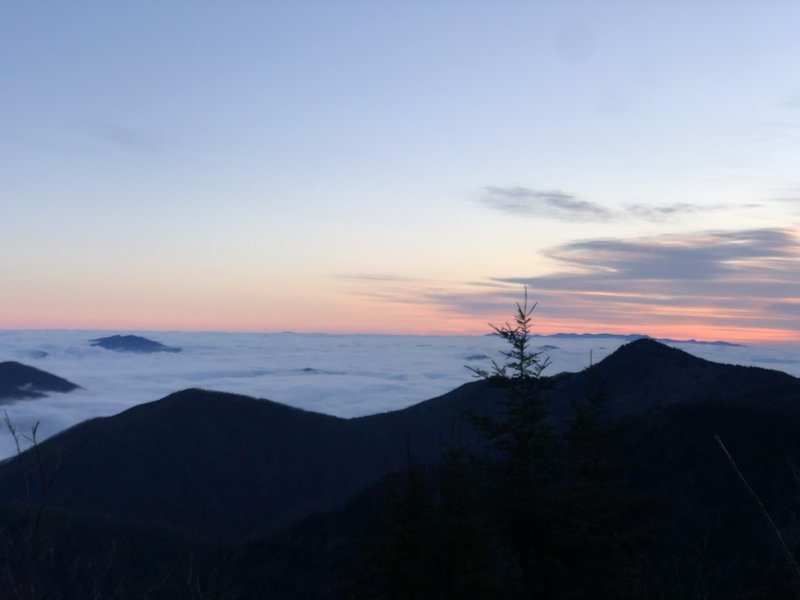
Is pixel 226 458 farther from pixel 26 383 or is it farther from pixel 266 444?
pixel 26 383

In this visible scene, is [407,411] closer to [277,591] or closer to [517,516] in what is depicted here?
[277,591]

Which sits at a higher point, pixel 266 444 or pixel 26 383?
pixel 266 444

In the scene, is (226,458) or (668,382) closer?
(668,382)

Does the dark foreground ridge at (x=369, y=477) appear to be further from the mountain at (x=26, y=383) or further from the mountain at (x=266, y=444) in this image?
the mountain at (x=26, y=383)

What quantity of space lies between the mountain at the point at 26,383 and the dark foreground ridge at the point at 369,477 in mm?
54787

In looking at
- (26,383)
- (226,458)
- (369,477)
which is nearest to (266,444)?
(226,458)

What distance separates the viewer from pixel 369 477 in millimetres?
63094

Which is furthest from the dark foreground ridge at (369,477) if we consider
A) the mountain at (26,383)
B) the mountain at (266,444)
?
the mountain at (26,383)

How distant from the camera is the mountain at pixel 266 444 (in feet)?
188

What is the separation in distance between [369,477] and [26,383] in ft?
292

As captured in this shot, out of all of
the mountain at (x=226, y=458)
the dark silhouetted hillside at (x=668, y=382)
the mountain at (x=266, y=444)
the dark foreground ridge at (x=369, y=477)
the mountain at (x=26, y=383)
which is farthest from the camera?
the mountain at (x=26, y=383)

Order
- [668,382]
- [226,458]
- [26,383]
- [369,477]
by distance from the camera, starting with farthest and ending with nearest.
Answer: [26,383], [226,458], [369,477], [668,382]

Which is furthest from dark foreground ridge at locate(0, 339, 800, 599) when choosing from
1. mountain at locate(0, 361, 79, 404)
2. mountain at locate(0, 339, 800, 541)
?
mountain at locate(0, 361, 79, 404)

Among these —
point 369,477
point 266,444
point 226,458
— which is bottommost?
point 226,458
